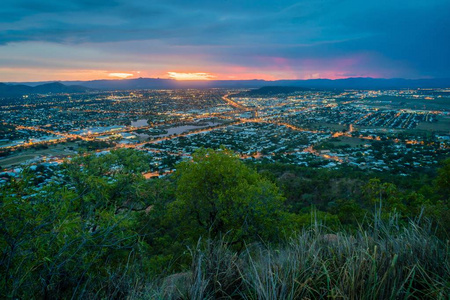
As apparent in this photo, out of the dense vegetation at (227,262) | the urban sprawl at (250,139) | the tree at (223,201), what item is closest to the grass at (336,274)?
the dense vegetation at (227,262)

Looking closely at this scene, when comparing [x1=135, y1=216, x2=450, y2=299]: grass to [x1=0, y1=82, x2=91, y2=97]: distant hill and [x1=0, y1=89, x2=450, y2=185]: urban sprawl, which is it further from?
[x1=0, y1=82, x2=91, y2=97]: distant hill

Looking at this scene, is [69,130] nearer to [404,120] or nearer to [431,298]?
[431,298]

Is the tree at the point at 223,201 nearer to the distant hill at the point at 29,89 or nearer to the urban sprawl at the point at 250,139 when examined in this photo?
the urban sprawl at the point at 250,139

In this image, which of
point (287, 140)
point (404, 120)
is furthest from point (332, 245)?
point (404, 120)

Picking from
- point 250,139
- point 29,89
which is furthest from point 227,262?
point 29,89

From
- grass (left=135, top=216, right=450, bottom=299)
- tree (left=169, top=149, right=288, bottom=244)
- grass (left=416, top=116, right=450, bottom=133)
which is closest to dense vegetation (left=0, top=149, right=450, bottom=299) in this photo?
grass (left=135, top=216, right=450, bottom=299)
